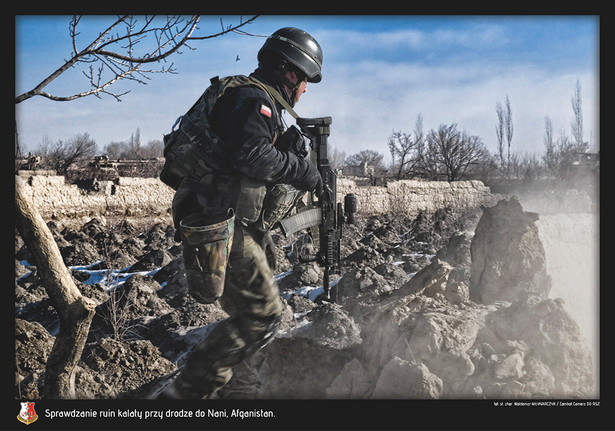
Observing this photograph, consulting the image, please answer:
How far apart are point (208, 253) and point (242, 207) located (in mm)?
264

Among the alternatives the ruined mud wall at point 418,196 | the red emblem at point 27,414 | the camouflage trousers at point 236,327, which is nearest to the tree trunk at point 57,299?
the red emblem at point 27,414

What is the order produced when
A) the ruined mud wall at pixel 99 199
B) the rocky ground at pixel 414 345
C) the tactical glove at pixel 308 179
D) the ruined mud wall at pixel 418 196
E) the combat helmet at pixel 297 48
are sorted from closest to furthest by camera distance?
the tactical glove at pixel 308 179
the combat helmet at pixel 297 48
the rocky ground at pixel 414 345
the ruined mud wall at pixel 99 199
the ruined mud wall at pixel 418 196

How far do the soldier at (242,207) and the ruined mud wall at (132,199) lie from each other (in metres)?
10.8

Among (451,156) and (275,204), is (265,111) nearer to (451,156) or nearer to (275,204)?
(275,204)

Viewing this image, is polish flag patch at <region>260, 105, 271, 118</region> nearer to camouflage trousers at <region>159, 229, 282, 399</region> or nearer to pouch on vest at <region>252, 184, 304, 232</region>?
pouch on vest at <region>252, 184, 304, 232</region>

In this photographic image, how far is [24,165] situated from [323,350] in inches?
543

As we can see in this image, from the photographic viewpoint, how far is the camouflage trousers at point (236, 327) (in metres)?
2.56

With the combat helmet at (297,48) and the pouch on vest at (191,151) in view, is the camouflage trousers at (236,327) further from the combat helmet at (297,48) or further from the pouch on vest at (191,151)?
the combat helmet at (297,48)

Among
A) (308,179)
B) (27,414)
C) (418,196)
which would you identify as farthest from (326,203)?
(418,196)

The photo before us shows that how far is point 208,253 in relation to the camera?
2377 mm

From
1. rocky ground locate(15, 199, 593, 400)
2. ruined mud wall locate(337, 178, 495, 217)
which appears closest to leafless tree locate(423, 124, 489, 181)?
ruined mud wall locate(337, 178, 495, 217)

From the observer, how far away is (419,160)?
57.1 feet

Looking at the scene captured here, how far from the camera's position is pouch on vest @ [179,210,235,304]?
2363 mm

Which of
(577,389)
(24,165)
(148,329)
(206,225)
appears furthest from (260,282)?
(24,165)
